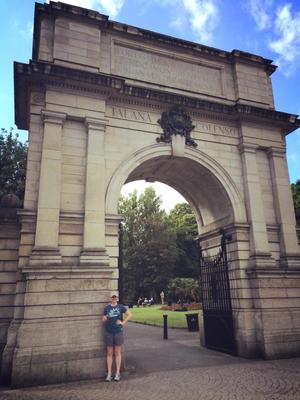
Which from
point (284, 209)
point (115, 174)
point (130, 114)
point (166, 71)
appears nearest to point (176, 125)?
point (130, 114)

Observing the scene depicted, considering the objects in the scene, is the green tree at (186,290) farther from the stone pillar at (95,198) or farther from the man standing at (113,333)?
the man standing at (113,333)

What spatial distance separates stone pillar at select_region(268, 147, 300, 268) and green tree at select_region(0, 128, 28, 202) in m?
16.0

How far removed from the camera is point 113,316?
26.5 ft

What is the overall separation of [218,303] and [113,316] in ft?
16.5

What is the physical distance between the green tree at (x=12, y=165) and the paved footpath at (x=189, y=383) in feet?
50.3

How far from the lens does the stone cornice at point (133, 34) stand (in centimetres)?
1085

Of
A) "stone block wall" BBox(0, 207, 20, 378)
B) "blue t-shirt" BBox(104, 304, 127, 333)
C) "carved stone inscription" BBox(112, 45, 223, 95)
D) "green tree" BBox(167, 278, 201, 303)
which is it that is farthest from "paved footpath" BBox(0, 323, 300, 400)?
"green tree" BBox(167, 278, 201, 303)

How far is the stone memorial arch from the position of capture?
8234mm

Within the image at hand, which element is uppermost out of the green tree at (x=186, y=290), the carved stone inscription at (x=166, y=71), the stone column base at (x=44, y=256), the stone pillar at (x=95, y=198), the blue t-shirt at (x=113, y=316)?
the carved stone inscription at (x=166, y=71)

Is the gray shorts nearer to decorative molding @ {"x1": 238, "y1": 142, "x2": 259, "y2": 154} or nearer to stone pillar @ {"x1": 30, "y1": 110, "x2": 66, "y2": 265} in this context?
stone pillar @ {"x1": 30, "y1": 110, "x2": 66, "y2": 265}

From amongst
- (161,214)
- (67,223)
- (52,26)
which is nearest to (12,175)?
(52,26)

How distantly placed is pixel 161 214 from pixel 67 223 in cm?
3726

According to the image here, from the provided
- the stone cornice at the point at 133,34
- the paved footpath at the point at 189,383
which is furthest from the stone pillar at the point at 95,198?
the stone cornice at the point at 133,34

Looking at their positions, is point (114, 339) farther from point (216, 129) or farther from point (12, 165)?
point (12, 165)
